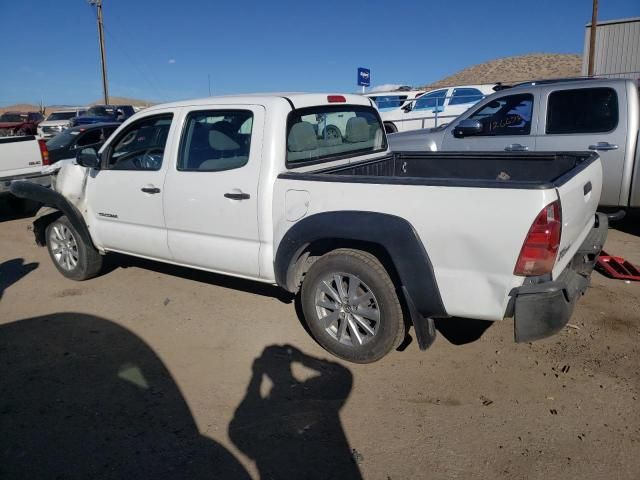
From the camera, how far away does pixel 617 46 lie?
23344 millimetres

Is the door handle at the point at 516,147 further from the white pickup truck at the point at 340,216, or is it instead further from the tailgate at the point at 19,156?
the tailgate at the point at 19,156

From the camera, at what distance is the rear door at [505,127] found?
6.38m

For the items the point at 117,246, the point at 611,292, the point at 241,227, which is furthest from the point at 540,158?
the point at 117,246

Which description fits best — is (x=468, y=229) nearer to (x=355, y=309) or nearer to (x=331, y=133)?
(x=355, y=309)

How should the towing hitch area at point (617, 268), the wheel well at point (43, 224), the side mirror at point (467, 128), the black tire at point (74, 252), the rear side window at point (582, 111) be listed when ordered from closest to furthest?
the towing hitch area at point (617, 268)
the black tire at point (74, 252)
the wheel well at point (43, 224)
the rear side window at point (582, 111)
the side mirror at point (467, 128)

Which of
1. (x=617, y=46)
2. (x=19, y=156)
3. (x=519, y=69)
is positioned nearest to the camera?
(x=19, y=156)

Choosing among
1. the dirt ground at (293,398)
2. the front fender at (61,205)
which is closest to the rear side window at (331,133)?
the dirt ground at (293,398)

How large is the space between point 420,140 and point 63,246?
4765 mm

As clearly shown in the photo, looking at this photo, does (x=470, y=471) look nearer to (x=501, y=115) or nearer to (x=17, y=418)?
(x=17, y=418)

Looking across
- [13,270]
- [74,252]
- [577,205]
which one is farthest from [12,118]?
[577,205]

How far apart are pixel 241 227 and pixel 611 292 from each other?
3.31 metres

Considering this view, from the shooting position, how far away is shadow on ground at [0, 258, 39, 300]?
218 inches

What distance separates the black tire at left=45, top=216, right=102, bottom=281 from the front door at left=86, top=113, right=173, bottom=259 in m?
0.33

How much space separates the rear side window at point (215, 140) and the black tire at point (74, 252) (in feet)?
5.63
